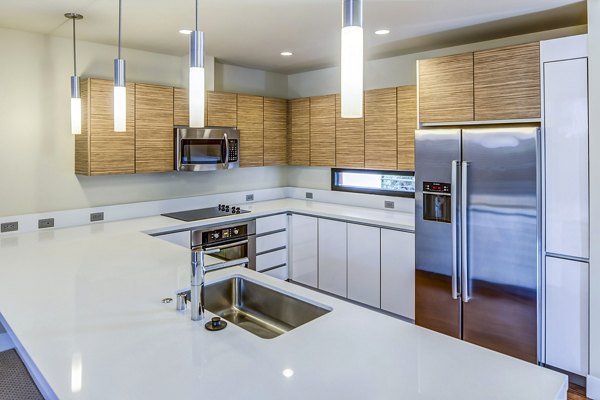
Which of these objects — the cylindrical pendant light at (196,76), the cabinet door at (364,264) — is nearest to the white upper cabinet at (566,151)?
the cabinet door at (364,264)

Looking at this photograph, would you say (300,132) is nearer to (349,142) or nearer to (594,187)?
(349,142)

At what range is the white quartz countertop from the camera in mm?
1123

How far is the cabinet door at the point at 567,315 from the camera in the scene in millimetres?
2541

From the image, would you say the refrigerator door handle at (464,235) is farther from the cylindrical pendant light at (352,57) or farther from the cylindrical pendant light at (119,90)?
the cylindrical pendant light at (119,90)

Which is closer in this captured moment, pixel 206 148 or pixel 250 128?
pixel 206 148

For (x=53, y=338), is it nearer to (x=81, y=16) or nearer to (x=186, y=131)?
(x=81, y=16)

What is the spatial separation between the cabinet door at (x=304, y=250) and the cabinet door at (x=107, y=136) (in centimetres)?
170

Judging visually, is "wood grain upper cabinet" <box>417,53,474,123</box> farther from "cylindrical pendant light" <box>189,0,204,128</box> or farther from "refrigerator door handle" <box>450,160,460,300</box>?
"cylindrical pendant light" <box>189,0,204,128</box>

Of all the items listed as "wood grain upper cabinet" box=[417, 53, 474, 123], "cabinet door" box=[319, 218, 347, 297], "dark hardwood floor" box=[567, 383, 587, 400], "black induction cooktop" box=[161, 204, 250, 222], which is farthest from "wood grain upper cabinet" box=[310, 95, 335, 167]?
"dark hardwood floor" box=[567, 383, 587, 400]

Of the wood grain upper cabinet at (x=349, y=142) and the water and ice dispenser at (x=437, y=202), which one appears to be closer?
the water and ice dispenser at (x=437, y=202)

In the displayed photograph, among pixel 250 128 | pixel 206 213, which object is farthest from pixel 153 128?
pixel 250 128

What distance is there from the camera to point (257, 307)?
2027mm

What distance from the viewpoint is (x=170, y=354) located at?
131 centimetres

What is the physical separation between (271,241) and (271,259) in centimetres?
19
